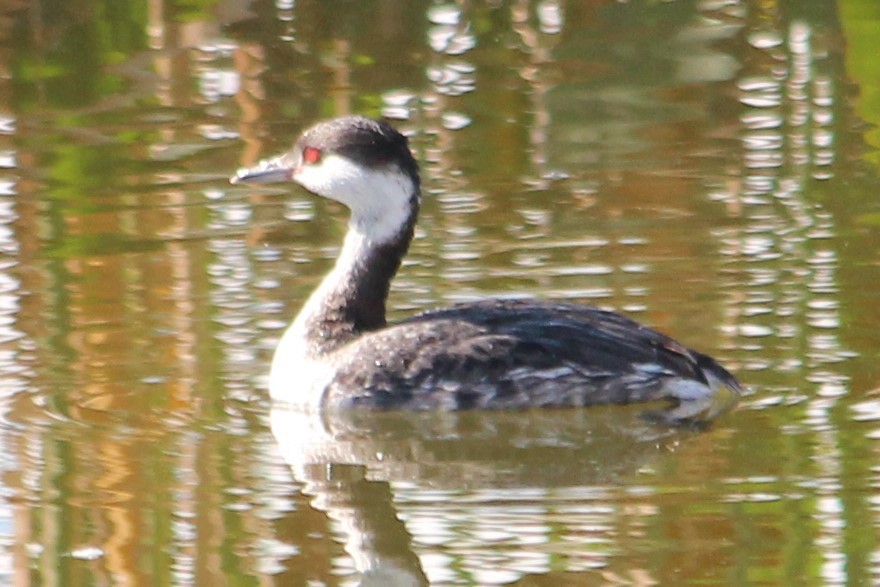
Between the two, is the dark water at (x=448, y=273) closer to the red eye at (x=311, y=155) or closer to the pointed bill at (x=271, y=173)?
the pointed bill at (x=271, y=173)

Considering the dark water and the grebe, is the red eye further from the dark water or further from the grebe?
the dark water

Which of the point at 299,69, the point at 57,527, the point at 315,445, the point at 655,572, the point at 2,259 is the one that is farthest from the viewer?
the point at 299,69

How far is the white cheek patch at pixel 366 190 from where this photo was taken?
28.3ft

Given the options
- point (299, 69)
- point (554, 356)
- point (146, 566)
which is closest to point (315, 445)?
point (554, 356)

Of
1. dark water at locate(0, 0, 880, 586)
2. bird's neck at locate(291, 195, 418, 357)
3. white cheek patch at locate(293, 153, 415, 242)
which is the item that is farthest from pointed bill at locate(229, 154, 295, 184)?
dark water at locate(0, 0, 880, 586)

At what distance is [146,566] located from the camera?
662 cm

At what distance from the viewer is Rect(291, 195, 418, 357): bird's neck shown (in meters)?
8.74

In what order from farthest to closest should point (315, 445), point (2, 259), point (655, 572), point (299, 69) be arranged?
point (299, 69)
point (2, 259)
point (315, 445)
point (655, 572)

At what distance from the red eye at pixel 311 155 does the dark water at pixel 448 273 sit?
84cm

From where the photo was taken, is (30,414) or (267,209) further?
(267,209)

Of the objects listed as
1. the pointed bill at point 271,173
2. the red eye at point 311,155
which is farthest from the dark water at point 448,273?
the red eye at point 311,155

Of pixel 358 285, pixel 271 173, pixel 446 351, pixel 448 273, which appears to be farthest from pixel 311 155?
pixel 448 273

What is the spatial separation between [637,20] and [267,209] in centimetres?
465

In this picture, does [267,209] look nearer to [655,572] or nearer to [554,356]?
[554,356]
